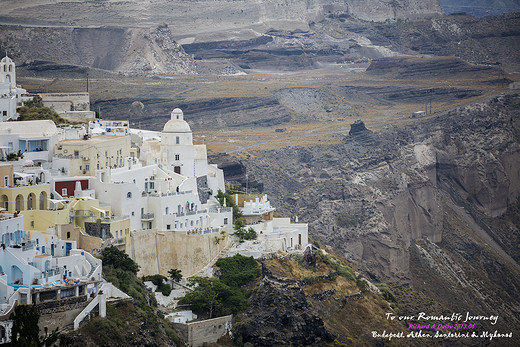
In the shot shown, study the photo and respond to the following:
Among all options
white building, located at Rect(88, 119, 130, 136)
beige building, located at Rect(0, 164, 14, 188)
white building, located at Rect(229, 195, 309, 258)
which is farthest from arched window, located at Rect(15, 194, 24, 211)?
white building, located at Rect(229, 195, 309, 258)

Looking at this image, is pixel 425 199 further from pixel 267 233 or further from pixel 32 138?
pixel 32 138

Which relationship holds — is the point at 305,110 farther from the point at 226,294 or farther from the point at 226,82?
the point at 226,294

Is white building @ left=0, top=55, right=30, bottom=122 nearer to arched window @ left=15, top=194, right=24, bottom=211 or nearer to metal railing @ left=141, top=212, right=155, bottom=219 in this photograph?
metal railing @ left=141, top=212, right=155, bottom=219

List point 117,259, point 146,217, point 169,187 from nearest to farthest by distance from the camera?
1. point 117,259
2. point 146,217
3. point 169,187

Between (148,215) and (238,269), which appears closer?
(148,215)

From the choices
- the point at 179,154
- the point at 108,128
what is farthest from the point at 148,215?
the point at 108,128

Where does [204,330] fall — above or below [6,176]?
below

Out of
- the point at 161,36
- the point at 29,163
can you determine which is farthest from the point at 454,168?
the point at 29,163
